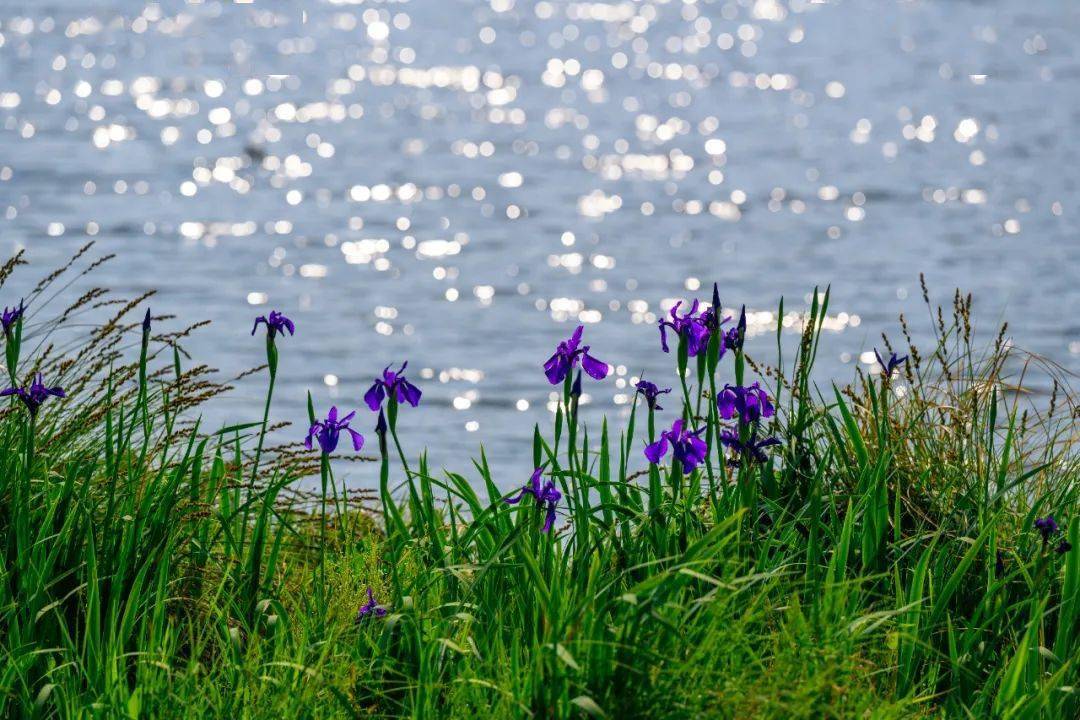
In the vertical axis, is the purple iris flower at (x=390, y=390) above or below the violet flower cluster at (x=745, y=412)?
above

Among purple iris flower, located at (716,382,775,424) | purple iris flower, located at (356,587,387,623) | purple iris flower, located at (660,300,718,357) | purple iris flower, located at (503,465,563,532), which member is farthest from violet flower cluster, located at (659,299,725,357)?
purple iris flower, located at (356,587,387,623)

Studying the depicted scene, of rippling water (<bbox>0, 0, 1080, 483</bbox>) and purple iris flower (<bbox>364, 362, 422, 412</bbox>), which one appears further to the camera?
rippling water (<bbox>0, 0, 1080, 483</bbox>)

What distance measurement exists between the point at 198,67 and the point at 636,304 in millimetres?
31801

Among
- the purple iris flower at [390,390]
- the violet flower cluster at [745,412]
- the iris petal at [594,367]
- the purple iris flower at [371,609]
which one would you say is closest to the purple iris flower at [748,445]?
the violet flower cluster at [745,412]

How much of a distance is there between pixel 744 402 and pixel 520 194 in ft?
60.7

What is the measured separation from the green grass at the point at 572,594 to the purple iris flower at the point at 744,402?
0.07m

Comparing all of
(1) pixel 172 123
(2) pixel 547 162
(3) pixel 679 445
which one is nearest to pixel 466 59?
(1) pixel 172 123

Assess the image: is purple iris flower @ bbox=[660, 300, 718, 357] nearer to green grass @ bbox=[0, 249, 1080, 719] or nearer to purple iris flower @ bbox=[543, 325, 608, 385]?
green grass @ bbox=[0, 249, 1080, 719]

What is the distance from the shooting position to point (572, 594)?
3.57 m

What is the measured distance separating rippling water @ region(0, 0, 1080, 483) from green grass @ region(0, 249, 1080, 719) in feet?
8.73

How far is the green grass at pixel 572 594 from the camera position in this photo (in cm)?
316

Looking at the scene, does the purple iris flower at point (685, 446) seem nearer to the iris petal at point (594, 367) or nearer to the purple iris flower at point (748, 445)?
the purple iris flower at point (748, 445)

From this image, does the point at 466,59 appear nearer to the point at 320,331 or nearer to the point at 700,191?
the point at 700,191

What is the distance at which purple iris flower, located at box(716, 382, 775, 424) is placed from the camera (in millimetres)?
3779
